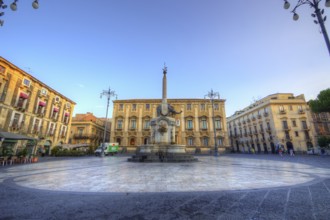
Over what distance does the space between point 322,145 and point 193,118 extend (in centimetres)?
2409

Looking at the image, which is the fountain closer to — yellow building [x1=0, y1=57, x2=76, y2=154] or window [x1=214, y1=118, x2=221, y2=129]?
yellow building [x1=0, y1=57, x2=76, y2=154]

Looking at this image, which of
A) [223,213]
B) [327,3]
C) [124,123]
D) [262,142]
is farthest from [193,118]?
[223,213]

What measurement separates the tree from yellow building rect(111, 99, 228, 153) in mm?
15856

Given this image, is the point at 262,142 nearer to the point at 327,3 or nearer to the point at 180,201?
the point at 327,3

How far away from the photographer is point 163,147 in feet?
A: 47.7

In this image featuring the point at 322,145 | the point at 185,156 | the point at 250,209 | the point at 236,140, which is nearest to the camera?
the point at 250,209

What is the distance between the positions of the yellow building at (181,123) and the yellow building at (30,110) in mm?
11136

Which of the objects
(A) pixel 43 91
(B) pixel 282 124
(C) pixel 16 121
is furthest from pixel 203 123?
(C) pixel 16 121

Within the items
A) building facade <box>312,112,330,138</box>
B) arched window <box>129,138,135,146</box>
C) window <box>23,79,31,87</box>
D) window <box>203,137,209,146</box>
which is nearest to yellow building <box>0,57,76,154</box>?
window <box>23,79,31,87</box>

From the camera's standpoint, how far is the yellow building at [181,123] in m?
35.2

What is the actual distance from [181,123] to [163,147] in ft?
73.6

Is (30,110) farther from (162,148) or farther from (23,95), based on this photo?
(162,148)

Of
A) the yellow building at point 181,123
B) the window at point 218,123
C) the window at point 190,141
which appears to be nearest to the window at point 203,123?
the yellow building at point 181,123

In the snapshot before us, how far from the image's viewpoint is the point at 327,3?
527 centimetres
